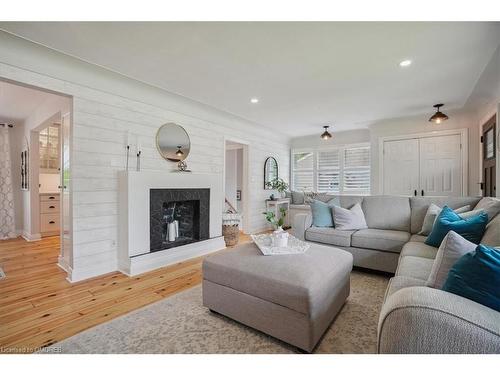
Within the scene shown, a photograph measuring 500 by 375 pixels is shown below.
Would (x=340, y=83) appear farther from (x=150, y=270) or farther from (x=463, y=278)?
(x=150, y=270)

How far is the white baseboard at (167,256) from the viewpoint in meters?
2.93

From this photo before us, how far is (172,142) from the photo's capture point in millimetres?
3652

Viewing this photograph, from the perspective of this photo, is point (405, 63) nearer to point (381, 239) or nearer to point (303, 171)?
point (381, 239)

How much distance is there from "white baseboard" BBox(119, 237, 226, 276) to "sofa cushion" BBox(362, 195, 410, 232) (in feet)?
7.80

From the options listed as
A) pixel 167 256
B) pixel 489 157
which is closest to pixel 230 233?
pixel 167 256

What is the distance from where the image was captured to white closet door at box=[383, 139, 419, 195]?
4.88 metres

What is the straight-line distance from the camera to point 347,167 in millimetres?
6137

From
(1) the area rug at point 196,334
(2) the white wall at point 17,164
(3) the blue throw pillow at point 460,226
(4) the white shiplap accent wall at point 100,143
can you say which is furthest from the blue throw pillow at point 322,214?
(2) the white wall at point 17,164

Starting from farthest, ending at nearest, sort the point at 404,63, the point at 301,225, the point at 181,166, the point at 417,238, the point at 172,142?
1. the point at 181,166
2. the point at 172,142
3. the point at 301,225
4. the point at 417,238
5. the point at 404,63

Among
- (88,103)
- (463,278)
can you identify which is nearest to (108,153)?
(88,103)

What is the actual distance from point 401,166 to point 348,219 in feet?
8.86

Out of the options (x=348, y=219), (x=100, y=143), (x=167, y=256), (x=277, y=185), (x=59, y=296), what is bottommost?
(x=59, y=296)

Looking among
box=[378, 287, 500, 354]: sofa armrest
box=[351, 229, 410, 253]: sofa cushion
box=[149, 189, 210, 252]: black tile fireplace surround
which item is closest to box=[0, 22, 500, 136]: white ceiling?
box=[149, 189, 210, 252]: black tile fireplace surround

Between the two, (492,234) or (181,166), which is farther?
(181,166)
